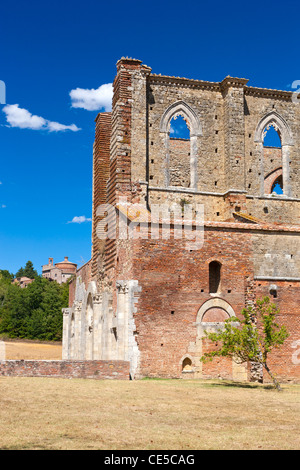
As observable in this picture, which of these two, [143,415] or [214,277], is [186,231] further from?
[143,415]

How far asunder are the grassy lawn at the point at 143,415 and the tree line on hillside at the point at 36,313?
117 ft

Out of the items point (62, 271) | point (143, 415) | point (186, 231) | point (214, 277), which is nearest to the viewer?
point (143, 415)

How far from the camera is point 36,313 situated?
5109 cm

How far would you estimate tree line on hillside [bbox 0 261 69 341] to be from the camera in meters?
49.4

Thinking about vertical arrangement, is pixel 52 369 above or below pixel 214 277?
below

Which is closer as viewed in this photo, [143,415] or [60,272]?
[143,415]

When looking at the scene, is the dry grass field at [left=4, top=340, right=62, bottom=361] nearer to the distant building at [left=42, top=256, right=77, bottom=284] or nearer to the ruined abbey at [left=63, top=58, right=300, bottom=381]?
the ruined abbey at [left=63, top=58, right=300, bottom=381]

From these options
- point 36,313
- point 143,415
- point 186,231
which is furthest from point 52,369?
point 36,313

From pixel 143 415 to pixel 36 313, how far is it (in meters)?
42.9

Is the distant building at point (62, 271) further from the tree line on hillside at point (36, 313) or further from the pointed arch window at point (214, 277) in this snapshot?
the pointed arch window at point (214, 277)

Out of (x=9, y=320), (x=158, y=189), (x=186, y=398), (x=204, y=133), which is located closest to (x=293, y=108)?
(x=204, y=133)

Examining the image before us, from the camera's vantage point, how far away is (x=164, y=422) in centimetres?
902
